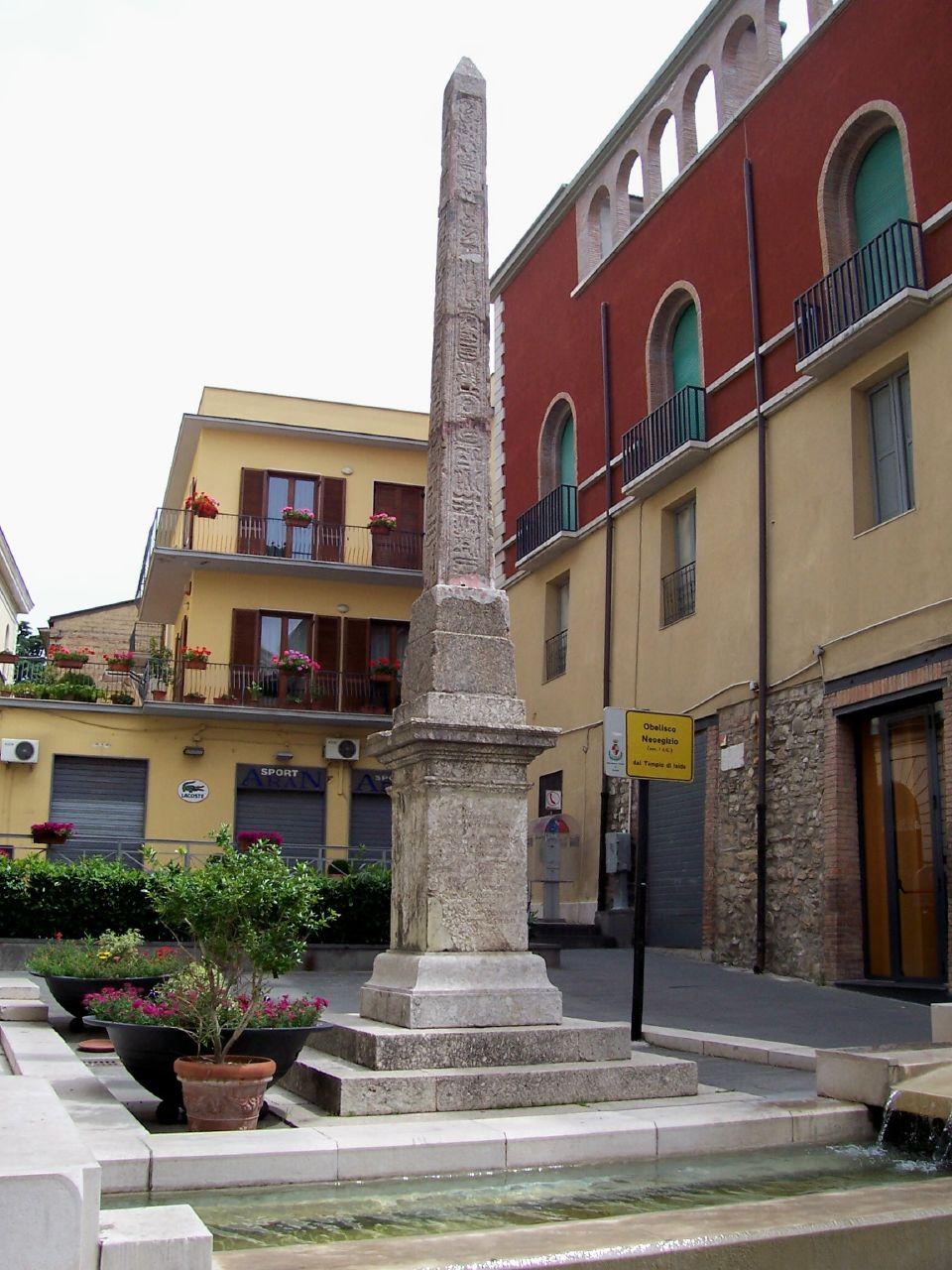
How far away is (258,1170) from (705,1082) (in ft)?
10.9

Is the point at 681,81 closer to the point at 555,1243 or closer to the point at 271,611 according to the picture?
the point at 271,611

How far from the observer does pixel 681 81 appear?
18.4 metres

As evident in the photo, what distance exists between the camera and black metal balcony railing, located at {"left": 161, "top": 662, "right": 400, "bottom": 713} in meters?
25.6

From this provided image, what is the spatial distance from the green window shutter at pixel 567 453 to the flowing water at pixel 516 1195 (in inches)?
656

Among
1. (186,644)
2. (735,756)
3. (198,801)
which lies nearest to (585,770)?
(735,756)

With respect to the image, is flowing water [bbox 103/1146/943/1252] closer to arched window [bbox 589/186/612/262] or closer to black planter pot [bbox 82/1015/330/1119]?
black planter pot [bbox 82/1015/330/1119]

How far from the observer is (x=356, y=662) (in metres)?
27.1

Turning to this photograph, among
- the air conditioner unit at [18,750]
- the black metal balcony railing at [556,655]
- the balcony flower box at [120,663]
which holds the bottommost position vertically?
the air conditioner unit at [18,750]

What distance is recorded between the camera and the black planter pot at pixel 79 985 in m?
8.55

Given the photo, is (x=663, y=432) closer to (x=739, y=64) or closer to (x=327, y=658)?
(x=739, y=64)

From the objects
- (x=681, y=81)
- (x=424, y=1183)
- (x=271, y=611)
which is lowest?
(x=424, y=1183)

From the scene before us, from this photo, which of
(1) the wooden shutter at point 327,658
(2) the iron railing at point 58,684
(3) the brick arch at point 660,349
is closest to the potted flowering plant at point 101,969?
(3) the brick arch at point 660,349

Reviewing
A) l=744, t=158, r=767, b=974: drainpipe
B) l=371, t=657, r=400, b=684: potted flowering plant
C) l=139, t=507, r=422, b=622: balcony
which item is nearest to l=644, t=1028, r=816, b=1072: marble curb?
l=744, t=158, r=767, b=974: drainpipe

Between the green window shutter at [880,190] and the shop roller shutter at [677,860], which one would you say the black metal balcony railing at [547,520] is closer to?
the shop roller shutter at [677,860]
